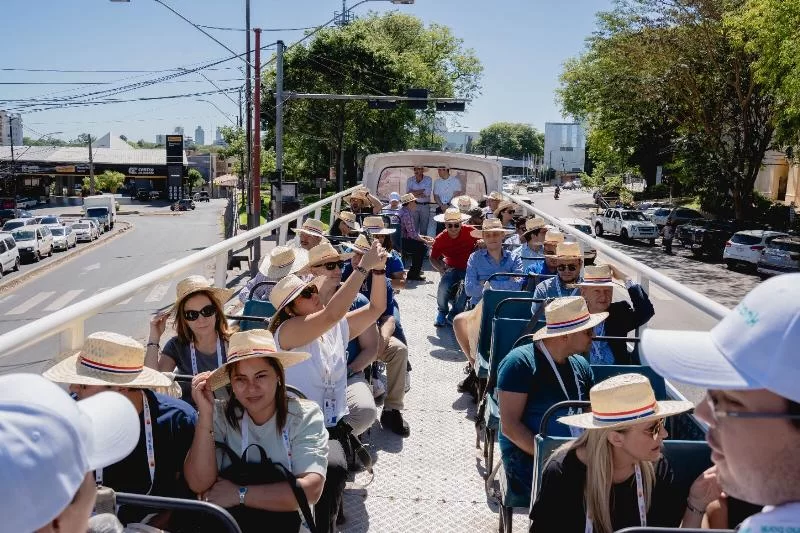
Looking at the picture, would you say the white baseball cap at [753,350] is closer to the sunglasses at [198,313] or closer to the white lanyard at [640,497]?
the white lanyard at [640,497]

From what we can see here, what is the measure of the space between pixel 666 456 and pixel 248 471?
165cm

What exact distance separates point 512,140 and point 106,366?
621 feet

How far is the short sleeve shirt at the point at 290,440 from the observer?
3.05 meters

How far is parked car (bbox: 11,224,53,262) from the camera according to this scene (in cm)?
4081

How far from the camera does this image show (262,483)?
9.80 feet

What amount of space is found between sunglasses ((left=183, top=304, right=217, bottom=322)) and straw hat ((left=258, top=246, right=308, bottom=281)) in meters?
1.16

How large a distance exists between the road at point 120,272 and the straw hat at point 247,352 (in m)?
0.67

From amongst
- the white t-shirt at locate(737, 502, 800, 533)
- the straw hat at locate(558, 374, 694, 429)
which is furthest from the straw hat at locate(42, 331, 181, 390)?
the white t-shirt at locate(737, 502, 800, 533)

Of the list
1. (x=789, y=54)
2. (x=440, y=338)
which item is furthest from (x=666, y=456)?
(x=789, y=54)

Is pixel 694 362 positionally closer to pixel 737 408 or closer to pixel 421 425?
pixel 737 408

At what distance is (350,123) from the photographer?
50.6 metres

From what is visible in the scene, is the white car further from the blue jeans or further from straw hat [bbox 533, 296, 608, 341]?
straw hat [bbox 533, 296, 608, 341]

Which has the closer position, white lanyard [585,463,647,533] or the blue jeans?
white lanyard [585,463,647,533]

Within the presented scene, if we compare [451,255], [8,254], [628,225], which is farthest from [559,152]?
[451,255]
